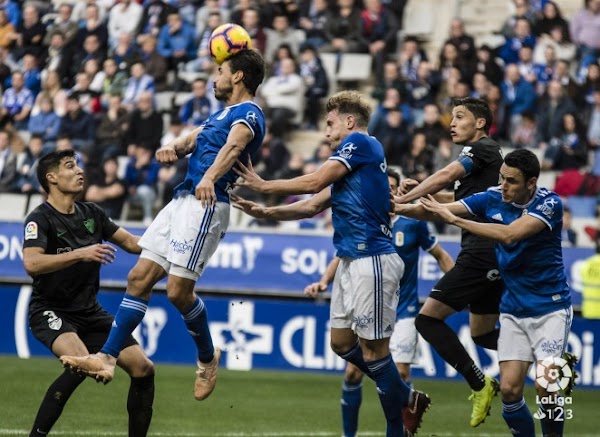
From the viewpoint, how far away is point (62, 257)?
870 cm

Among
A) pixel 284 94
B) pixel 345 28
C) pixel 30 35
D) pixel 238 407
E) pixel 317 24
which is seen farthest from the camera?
pixel 30 35

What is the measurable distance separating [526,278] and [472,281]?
1144mm

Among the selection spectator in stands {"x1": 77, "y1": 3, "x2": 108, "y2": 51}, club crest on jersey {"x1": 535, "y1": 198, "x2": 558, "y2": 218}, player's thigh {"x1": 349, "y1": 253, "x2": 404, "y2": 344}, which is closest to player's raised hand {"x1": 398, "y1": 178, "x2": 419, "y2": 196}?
player's thigh {"x1": 349, "y1": 253, "x2": 404, "y2": 344}

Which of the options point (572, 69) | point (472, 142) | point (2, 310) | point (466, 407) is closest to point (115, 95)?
point (2, 310)

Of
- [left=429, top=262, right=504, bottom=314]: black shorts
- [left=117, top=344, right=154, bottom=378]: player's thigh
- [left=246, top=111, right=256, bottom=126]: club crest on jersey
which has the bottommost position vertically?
[left=117, top=344, right=154, bottom=378]: player's thigh

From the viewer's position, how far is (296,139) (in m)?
20.2

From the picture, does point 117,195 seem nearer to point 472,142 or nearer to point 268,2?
point 268,2

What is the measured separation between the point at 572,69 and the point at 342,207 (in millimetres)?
11382

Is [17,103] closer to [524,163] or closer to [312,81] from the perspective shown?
[312,81]

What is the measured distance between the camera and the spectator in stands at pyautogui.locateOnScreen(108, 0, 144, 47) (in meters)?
21.8

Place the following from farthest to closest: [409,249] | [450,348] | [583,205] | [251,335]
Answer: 1. [583,205]
2. [251,335]
3. [409,249]
4. [450,348]

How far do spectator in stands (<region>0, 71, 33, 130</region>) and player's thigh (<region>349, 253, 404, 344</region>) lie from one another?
44.5 ft

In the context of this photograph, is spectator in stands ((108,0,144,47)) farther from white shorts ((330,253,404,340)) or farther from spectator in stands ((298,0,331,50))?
white shorts ((330,253,404,340))

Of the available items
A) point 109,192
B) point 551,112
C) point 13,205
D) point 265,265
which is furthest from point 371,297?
point 13,205
